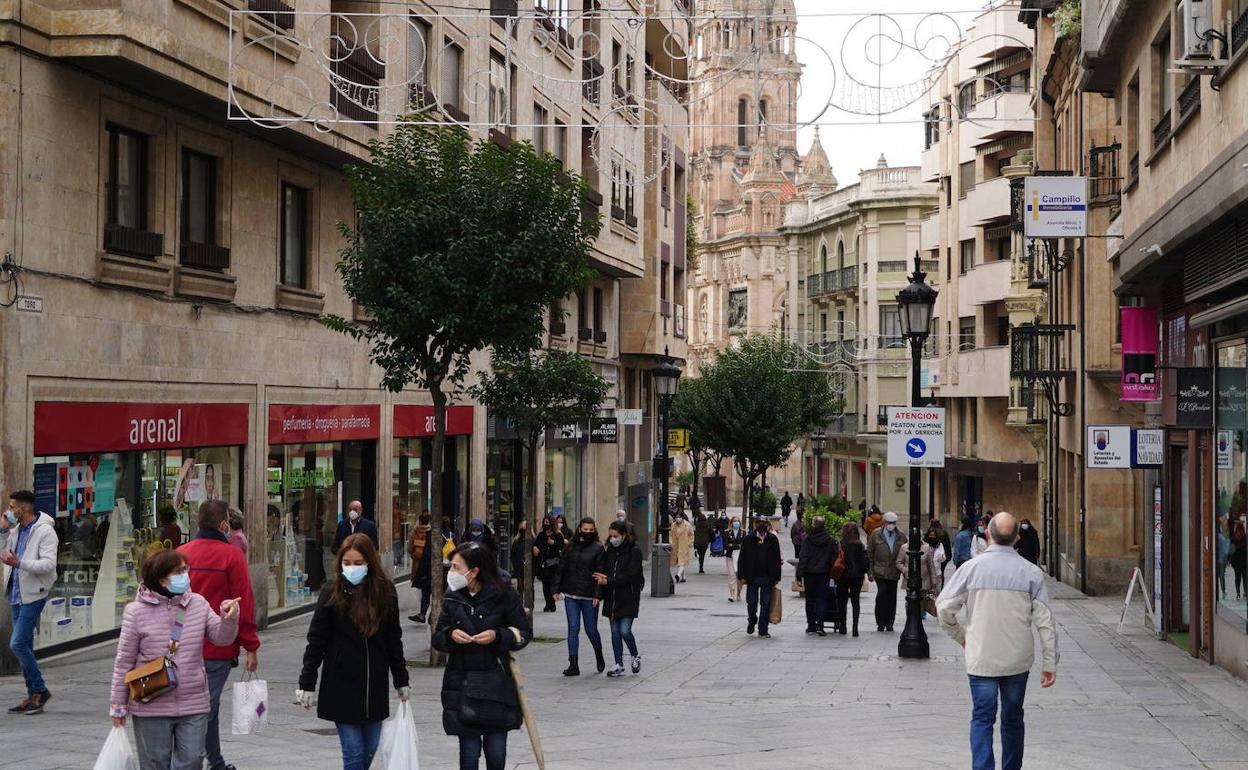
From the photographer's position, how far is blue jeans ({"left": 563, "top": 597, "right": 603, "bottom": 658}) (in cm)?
1686

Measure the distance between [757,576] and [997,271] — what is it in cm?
3635

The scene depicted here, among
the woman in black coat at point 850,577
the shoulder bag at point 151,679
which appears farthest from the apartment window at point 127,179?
the woman in black coat at point 850,577

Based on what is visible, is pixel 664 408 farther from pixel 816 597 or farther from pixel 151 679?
pixel 151 679

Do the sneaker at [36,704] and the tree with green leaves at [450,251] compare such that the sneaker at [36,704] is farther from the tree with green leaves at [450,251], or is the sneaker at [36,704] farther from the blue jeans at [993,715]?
the blue jeans at [993,715]

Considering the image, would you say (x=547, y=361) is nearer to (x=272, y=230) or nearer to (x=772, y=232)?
(x=272, y=230)

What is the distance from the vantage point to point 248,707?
9023mm

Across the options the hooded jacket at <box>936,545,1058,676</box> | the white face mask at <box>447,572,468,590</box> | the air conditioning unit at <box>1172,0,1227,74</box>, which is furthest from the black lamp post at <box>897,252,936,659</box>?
the white face mask at <box>447,572,468,590</box>

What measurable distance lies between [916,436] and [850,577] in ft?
10.4

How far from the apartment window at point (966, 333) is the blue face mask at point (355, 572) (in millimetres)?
52900

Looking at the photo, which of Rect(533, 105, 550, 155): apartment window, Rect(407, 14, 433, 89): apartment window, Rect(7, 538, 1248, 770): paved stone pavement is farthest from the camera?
Rect(533, 105, 550, 155): apartment window

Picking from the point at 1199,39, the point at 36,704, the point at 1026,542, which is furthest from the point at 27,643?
the point at 1026,542

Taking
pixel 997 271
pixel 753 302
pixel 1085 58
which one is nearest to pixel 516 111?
pixel 1085 58

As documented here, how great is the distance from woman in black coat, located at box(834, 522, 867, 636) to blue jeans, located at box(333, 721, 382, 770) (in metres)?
14.8

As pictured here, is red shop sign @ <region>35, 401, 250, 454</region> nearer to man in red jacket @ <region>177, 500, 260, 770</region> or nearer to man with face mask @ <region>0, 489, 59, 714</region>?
man with face mask @ <region>0, 489, 59, 714</region>
